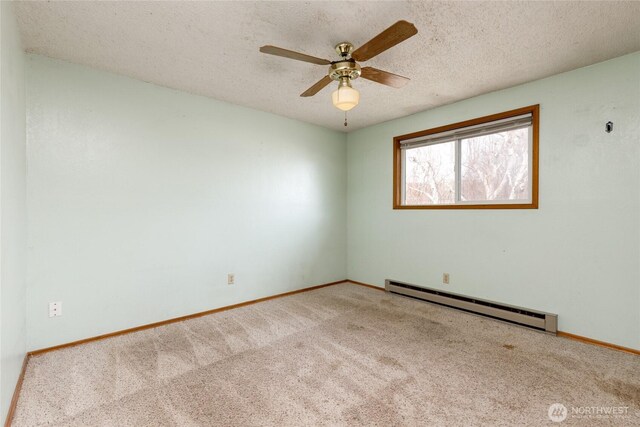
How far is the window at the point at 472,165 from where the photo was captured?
2.96 meters

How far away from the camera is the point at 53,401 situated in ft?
5.70

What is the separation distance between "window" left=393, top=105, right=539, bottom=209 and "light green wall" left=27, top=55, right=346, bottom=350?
143 cm

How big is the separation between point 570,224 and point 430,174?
5.05 feet

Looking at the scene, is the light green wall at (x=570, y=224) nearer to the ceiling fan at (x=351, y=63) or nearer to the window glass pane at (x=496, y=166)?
the window glass pane at (x=496, y=166)

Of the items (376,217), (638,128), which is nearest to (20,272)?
(376,217)

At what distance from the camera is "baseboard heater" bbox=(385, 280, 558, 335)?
271 centimetres

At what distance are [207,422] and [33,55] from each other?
2.92 m

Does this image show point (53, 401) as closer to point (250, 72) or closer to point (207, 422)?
point (207, 422)

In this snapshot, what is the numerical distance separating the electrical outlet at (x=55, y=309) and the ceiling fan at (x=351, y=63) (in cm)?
251

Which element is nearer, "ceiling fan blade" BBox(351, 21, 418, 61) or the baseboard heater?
"ceiling fan blade" BBox(351, 21, 418, 61)

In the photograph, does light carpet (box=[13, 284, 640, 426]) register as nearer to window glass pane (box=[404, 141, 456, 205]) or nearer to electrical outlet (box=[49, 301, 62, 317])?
electrical outlet (box=[49, 301, 62, 317])

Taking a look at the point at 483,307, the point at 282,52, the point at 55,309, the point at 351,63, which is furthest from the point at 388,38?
the point at 55,309

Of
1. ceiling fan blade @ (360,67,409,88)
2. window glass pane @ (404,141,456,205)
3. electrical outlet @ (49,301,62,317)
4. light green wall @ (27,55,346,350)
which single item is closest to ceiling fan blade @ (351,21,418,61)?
ceiling fan blade @ (360,67,409,88)

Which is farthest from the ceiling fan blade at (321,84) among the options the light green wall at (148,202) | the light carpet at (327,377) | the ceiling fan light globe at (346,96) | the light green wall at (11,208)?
the light carpet at (327,377)
